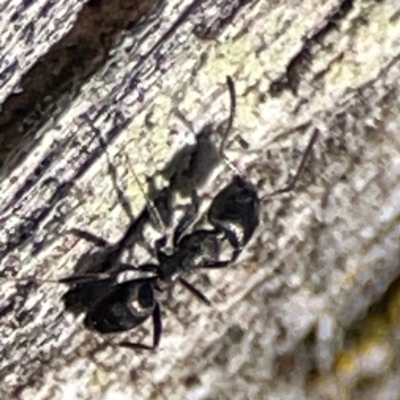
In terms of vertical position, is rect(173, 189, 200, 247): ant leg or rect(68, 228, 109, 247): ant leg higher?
rect(68, 228, 109, 247): ant leg

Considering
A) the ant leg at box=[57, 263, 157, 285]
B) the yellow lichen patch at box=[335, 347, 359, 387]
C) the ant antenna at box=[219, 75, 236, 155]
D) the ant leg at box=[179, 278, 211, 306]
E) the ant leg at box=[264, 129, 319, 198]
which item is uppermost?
the ant antenna at box=[219, 75, 236, 155]

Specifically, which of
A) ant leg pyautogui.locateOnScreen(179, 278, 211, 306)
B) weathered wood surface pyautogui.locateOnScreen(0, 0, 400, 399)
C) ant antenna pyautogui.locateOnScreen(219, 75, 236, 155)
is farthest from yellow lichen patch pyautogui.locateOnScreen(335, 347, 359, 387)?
ant antenna pyautogui.locateOnScreen(219, 75, 236, 155)

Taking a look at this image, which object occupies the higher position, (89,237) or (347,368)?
(89,237)

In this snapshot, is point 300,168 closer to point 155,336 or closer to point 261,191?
point 261,191

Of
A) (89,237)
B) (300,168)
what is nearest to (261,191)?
(300,168)

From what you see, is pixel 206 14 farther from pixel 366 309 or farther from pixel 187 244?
pixel 366 309

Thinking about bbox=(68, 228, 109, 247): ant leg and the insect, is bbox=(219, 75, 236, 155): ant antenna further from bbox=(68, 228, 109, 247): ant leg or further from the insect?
bbox=(68, 228, 109, 247): ant leg

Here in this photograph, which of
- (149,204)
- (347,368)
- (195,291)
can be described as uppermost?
(149,204)

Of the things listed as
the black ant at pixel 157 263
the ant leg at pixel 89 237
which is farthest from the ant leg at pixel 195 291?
the ant leg at pixel 89 237
